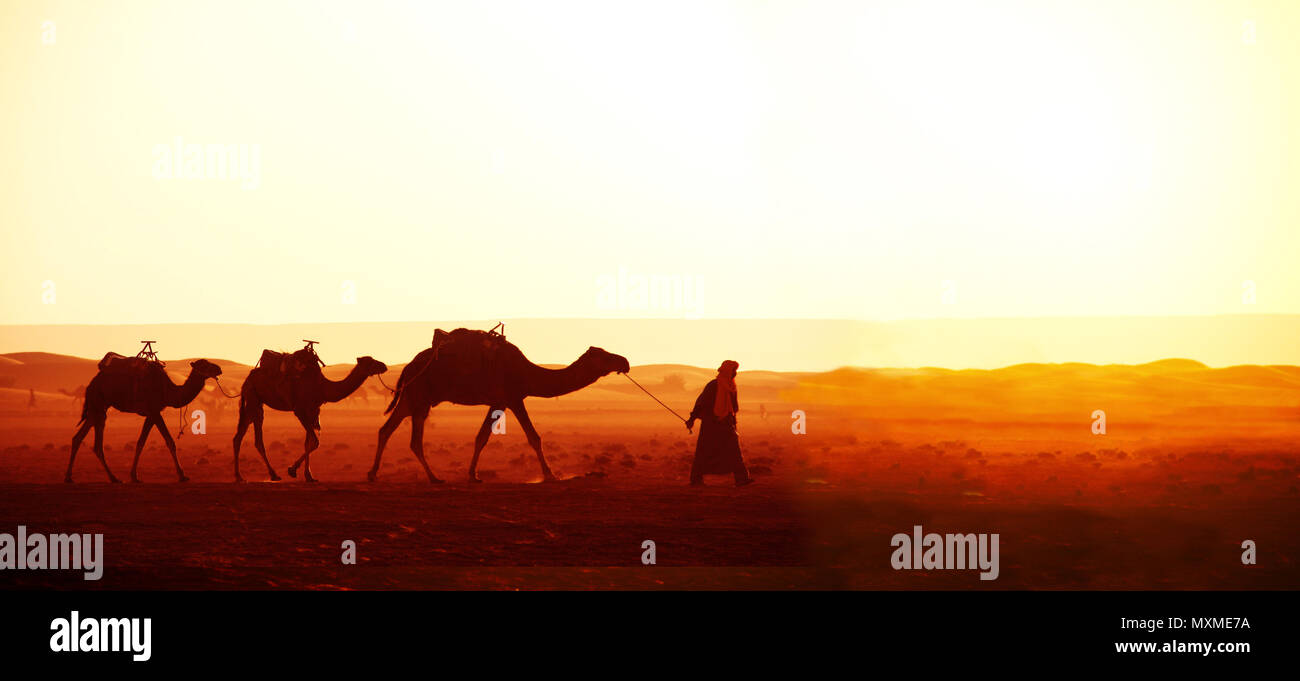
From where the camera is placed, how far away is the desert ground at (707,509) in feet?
45.4

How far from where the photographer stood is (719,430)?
50.5 ft

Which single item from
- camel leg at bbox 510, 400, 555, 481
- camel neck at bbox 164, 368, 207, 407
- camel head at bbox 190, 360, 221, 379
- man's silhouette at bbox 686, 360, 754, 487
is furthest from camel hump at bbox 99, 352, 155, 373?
man's silhouette at bbox 686, 360, 754, 487

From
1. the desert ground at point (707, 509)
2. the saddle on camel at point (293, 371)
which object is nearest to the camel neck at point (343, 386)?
the saddle on camel at point (293, 371)

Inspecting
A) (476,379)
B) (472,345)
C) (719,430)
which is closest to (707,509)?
(719,430)

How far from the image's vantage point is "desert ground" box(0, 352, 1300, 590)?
1384cm

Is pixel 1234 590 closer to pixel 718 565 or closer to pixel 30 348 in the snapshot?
pixel 718 565

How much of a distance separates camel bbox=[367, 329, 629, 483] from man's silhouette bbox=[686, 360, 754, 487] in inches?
55.2

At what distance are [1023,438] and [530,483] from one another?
461 inches

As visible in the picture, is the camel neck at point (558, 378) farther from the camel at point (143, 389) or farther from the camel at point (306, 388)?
the camel at point (143, 389)

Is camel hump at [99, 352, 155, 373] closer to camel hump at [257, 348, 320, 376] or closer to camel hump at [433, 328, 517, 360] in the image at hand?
camel hump at [257, 348, 320, 376]

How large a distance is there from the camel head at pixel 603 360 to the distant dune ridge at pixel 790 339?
4013 mm

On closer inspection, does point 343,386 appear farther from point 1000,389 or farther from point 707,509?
point 1000,389
